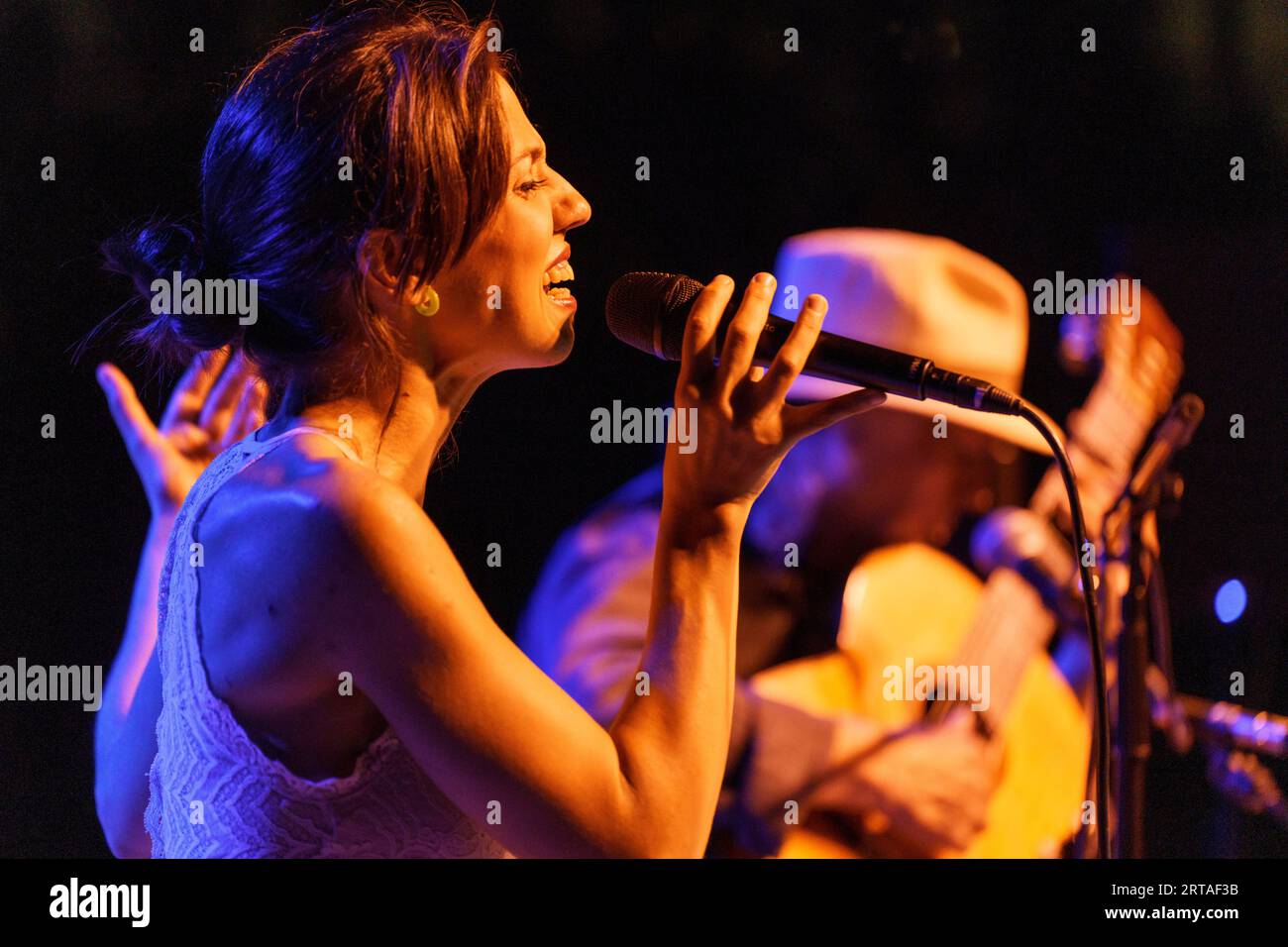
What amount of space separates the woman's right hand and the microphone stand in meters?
0.50

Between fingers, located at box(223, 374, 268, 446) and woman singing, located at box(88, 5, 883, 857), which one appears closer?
woman singing, located at box(88, 5, 883, 857)

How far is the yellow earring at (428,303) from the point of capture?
0.99m

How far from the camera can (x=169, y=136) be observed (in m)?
1.80

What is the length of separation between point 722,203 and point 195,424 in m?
0.98

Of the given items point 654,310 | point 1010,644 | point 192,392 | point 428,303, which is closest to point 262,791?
point 428,303

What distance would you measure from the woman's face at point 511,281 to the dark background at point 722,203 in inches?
32.8

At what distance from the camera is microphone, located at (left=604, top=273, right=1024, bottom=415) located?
904 mm

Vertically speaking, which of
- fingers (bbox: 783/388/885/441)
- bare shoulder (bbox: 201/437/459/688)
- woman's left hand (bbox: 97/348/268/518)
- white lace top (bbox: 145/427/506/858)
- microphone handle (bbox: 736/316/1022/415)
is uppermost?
woman's left hand (bbox: 97/348/268/518)

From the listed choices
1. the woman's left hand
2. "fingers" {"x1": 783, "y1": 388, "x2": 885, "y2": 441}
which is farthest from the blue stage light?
the woman's left hand

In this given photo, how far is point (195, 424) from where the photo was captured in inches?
A: 53.4

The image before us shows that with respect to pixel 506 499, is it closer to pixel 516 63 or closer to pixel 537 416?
pixel 537 416

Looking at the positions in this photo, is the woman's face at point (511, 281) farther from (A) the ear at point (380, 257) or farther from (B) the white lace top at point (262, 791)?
(B) the white lace top at point (262, 791)

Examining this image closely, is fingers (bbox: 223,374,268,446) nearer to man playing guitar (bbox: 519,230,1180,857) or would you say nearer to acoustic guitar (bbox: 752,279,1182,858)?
man playing guitar (bbox: 519,230,1180,857)

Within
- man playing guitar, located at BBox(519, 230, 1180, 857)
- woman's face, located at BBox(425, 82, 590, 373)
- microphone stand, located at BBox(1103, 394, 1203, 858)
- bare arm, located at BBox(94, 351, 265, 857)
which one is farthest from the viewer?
man playing guitar, located at BBox(519, 230, 1180, 857)
